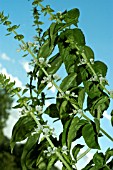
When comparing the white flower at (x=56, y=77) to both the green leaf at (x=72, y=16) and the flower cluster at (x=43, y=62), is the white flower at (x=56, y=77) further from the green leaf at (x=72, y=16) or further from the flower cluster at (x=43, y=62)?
the green leaf at (x=72, y=16)

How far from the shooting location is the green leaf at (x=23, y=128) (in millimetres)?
2477

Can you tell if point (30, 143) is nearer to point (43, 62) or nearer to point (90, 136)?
point (90, 136)

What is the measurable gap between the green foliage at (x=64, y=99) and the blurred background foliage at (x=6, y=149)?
86.6ft

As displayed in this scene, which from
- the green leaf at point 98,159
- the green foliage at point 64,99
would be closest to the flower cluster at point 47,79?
the green foliage at point 64,99

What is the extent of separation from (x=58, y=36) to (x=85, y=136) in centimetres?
60

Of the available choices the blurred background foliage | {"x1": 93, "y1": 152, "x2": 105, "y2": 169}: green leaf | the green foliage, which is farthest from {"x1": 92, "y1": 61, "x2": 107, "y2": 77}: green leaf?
the blurred background foliage

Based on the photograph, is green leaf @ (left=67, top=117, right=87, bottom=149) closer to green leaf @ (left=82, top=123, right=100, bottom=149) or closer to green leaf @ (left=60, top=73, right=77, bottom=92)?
green leaf @ (left=82, top=123, right=100, bottom=149)

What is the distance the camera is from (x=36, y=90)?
105 inches

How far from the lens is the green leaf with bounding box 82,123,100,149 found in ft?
7.44

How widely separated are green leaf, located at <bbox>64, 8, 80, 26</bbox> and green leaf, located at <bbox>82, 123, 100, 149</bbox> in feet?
1.89

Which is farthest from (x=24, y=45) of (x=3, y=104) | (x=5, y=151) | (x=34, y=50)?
(x=3, y=104)

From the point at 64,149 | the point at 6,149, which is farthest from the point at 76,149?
the point at 6,149

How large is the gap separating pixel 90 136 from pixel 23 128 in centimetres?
39

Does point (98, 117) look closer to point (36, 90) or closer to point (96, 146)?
point (96, 146)
